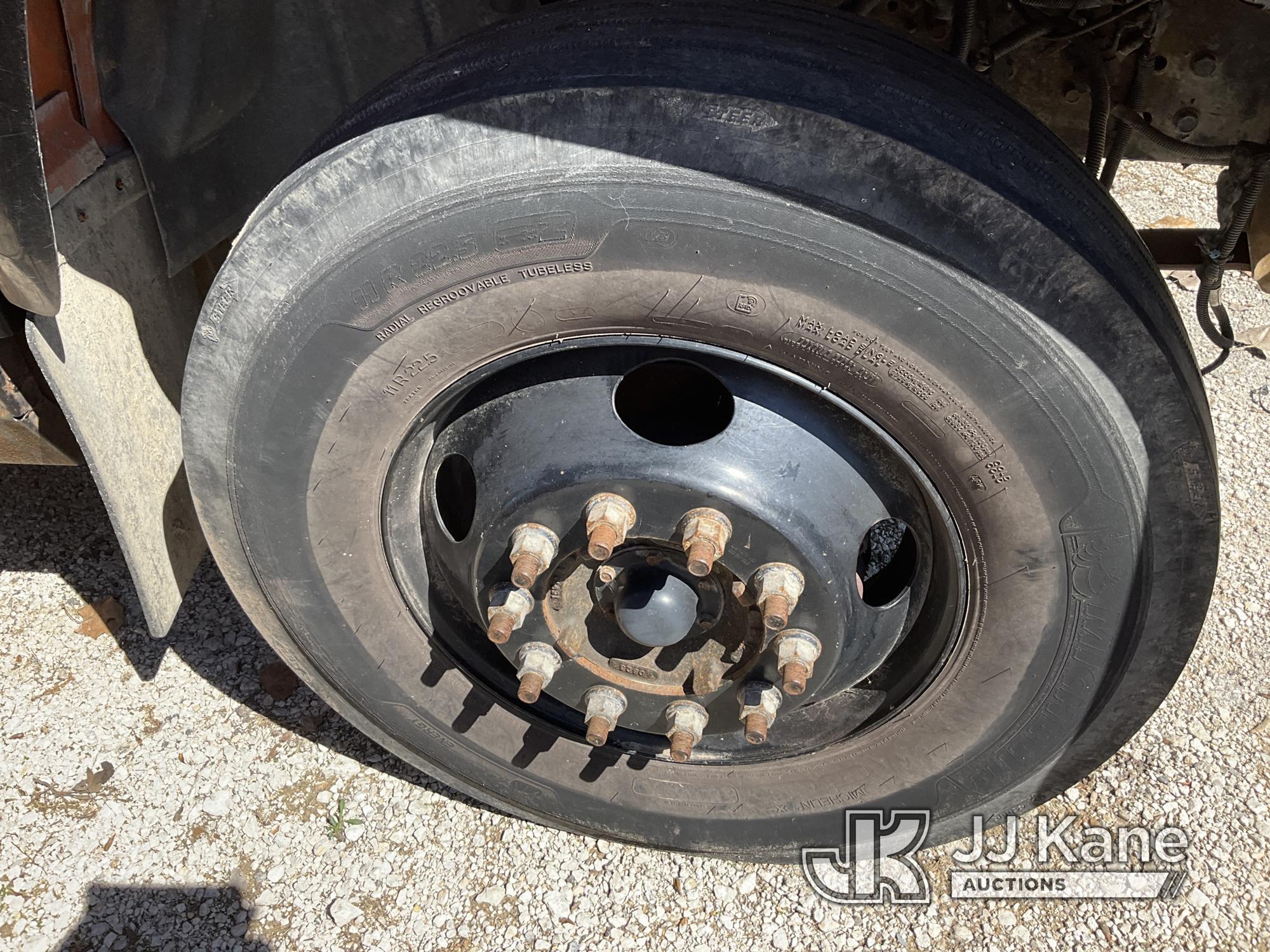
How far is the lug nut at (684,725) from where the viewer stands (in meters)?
1.73

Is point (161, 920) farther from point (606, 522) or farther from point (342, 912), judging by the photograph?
point (606, 522)

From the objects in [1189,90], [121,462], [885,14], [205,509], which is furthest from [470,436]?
[1189,90]

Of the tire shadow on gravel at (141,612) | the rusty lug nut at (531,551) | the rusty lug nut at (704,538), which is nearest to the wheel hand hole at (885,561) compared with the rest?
the rusty lug nut at (704,538)

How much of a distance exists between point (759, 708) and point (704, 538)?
368mm

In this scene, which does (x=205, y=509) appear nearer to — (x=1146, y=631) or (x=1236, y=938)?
(x=1146, y=631)

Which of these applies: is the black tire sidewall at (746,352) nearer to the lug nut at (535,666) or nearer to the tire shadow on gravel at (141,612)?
the lug nut at (535,666)

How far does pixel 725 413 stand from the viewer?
166 cm

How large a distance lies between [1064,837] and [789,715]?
2.62ft

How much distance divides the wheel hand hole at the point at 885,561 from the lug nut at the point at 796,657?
0.62 feet

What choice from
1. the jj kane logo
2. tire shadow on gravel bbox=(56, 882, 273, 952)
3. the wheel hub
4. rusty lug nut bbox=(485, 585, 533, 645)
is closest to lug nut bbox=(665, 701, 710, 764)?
the wheel hub

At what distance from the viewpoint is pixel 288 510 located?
1690 mm

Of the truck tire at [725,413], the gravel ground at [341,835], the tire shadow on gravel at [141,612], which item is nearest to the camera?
the truck tire at [725,413]

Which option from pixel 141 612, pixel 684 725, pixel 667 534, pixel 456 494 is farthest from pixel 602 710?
pixel 141 612

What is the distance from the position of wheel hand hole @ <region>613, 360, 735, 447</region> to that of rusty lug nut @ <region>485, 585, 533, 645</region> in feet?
1.14
